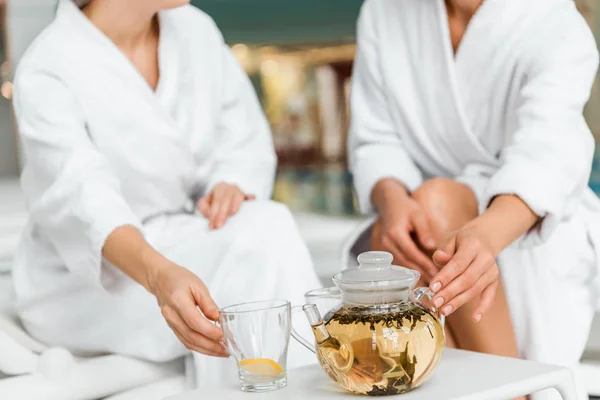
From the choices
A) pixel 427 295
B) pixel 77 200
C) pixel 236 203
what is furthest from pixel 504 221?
pixel 77 200

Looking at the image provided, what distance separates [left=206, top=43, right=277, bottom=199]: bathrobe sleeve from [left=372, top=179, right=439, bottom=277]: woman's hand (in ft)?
1.06

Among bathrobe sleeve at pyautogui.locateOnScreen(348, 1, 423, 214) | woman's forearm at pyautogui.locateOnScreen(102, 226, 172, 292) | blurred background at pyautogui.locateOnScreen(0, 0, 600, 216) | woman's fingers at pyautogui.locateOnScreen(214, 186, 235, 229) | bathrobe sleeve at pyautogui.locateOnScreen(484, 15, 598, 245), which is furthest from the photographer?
blurred background at pyautogui.locateOnScreen(0, 0, 600, 216)

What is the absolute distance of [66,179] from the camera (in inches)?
48.4

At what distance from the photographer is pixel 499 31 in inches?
→ 55.2

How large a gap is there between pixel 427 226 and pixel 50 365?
62 cm

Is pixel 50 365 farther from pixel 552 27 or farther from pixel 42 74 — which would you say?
pixel 552 27

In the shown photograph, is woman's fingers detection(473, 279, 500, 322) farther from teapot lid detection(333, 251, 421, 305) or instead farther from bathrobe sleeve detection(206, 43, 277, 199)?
bathrobe sleeve detection(206, 43, 277, 199)

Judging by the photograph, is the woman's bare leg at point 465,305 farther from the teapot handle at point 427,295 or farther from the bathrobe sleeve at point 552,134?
the teapot handle at point 427,295

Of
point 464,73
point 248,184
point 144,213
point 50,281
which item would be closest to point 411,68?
point 464,73

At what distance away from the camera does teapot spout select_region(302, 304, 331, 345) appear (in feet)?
2.66

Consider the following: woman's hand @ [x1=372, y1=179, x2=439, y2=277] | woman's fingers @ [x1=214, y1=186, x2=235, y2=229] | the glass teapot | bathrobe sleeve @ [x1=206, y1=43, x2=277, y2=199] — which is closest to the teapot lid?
the glass teapot

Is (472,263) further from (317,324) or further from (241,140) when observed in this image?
(241,140)

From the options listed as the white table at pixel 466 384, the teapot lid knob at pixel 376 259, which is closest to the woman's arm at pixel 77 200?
the white table at pixel 466 384

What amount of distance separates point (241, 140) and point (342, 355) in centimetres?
86
